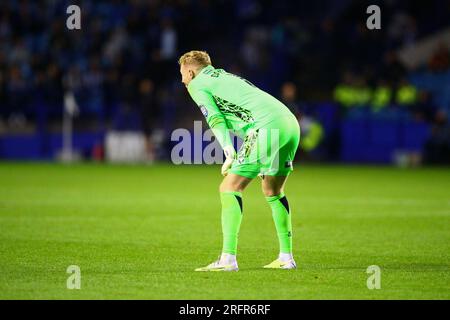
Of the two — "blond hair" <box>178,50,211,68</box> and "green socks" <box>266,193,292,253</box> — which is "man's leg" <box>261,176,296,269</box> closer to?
"green socks" <box>266,193,292,253</box>

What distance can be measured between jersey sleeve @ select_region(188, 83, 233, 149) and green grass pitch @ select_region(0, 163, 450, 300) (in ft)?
4.10

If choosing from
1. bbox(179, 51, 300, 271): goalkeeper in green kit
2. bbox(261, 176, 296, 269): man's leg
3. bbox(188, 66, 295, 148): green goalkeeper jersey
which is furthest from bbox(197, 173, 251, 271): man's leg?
bbox(188, 66, 295, 148): green goalkeeper jersey

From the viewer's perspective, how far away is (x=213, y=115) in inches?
357

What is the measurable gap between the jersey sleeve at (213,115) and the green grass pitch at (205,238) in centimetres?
125

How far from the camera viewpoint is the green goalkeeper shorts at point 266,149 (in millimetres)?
9086

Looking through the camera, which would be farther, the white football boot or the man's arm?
the white football boot

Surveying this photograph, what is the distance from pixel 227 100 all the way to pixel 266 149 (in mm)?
580

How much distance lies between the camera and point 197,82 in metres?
9.14

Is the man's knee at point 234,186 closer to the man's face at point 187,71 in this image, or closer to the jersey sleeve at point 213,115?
the jersey sleeve at point 213,115

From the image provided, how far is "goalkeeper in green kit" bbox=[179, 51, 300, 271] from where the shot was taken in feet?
29.8

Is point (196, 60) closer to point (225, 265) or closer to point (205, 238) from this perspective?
point (225, 265)

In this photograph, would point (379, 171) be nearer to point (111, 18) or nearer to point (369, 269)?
point (111, 18)

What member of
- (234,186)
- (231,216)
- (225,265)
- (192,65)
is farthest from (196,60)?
(225,265)

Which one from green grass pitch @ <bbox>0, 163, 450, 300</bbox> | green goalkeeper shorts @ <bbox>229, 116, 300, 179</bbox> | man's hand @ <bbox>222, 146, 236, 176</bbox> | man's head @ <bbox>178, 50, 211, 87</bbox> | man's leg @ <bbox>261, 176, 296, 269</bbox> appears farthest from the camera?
man's leg @ <bbox>261, 176, 296, 269</bbox>
